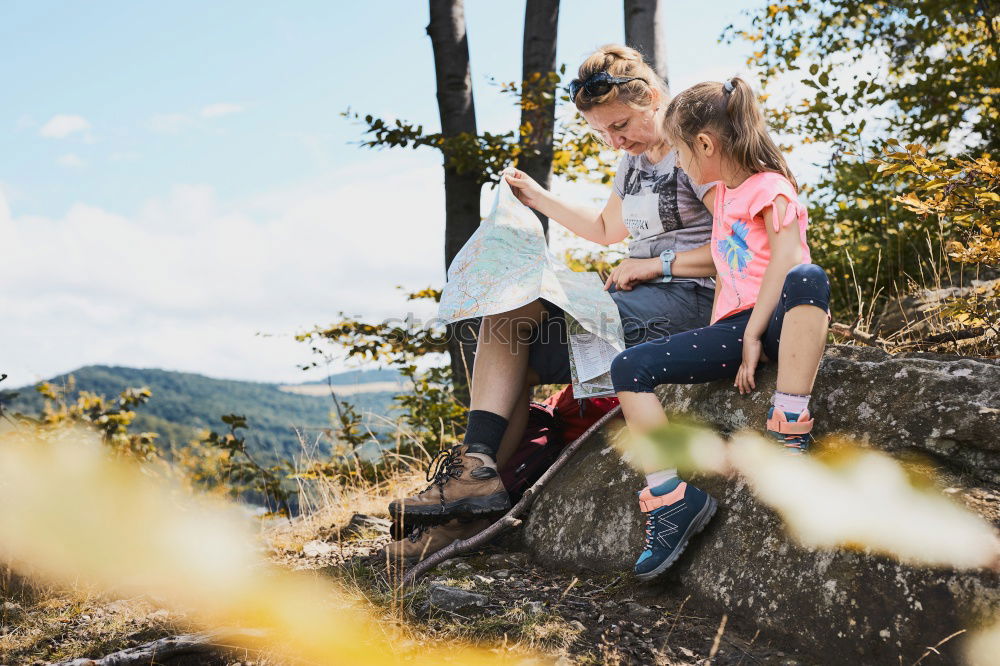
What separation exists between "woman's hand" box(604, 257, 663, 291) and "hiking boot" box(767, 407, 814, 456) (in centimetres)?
86

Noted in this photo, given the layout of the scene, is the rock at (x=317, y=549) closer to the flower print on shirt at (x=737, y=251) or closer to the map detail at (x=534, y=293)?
the map detail at (x=534, y=293)

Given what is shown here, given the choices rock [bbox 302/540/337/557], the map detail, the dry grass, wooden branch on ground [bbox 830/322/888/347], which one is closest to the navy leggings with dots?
→ the map detail

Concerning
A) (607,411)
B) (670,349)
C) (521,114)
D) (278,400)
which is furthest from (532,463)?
(278,400)

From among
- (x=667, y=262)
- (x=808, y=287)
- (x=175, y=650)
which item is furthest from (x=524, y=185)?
(x=175, y=650)

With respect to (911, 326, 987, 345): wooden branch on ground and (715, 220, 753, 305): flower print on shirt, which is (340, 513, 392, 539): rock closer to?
(715, 220, 753, 305): flower print on shirt

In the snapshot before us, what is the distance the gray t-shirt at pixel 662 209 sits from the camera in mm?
3094

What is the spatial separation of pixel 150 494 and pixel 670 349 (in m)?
3.33

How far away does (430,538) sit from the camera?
3174 mm

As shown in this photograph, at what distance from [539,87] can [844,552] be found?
180 inches

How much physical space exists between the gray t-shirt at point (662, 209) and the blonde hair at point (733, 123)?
15.0 inches

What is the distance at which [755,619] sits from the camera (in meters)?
2.28

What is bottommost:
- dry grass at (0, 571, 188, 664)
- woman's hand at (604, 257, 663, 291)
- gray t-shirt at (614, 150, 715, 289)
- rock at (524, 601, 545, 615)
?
dry grass at (0, 571, 188, 664)

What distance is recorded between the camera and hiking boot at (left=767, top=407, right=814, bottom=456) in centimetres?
238

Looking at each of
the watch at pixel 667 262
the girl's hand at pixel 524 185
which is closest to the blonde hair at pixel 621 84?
the girl's hand at pixel 524 185
